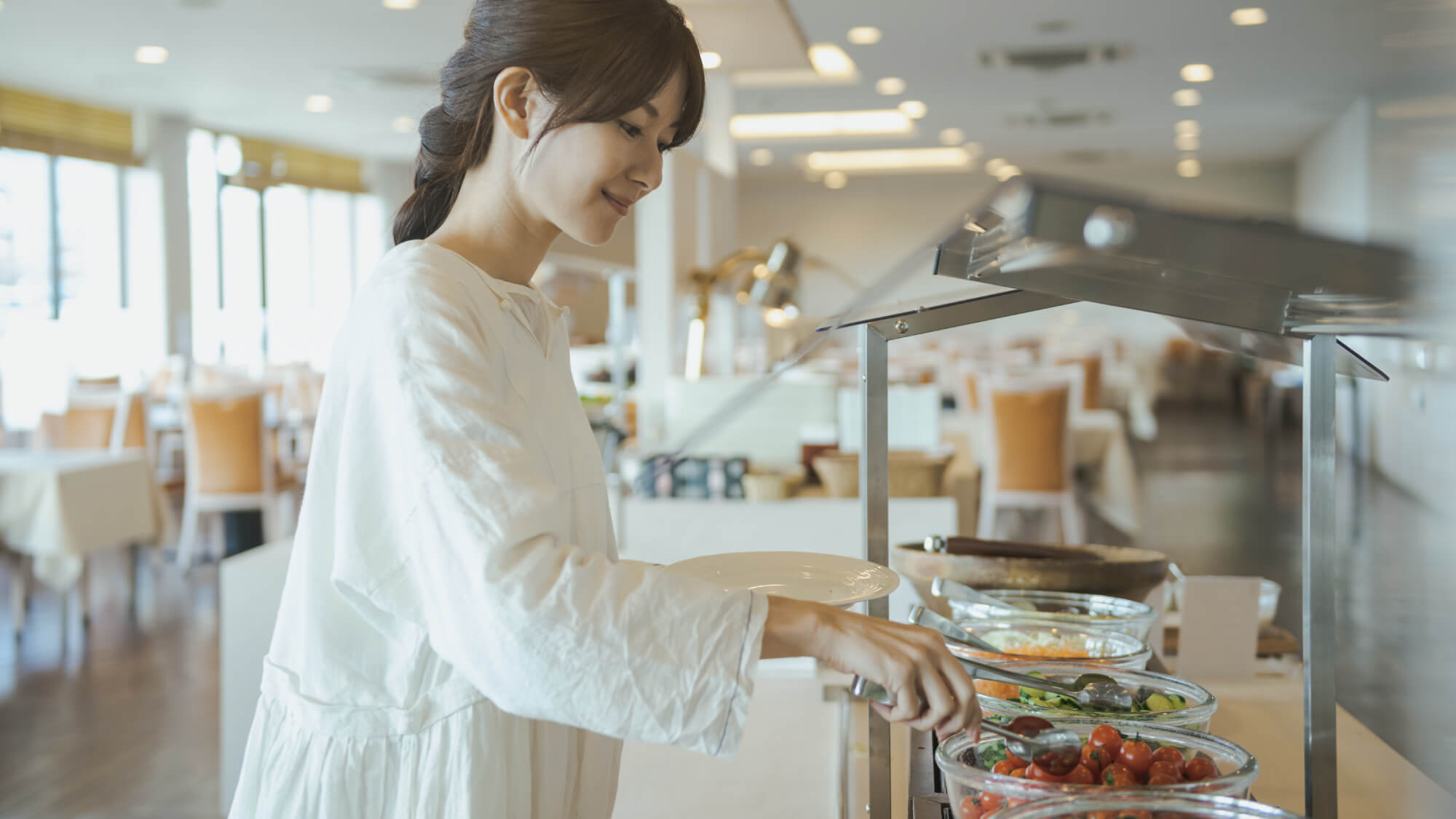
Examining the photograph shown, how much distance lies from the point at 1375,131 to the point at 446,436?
31.5ft

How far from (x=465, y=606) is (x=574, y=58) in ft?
1.22

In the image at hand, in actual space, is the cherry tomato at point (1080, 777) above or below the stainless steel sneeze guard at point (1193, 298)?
below

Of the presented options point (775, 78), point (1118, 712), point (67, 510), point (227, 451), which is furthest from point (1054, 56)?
point (1118, 712)

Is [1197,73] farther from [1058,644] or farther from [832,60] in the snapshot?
[1058,644]

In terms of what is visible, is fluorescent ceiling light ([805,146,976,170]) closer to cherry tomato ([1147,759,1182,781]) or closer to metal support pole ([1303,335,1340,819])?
metal support pole ([1303,335,1340,819])

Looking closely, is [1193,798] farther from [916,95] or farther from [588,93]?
[916,95]

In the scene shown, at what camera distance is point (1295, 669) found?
1.38m

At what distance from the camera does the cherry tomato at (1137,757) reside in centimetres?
72

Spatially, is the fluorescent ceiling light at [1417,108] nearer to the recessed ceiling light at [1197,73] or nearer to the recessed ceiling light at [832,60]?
the recessed ceiling light at [1197,73]

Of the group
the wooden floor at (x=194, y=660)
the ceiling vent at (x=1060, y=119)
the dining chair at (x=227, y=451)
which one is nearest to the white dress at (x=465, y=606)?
the wooden floor at (x=194, y=660)

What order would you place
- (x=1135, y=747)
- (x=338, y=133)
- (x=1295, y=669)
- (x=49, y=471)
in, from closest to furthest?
1. (x=1135, y=747)
2. (x=1295, y=669)
3. (x=49, y=471)
4. (x=338, y=133)

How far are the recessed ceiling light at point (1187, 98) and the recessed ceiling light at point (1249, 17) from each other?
193 centimetres

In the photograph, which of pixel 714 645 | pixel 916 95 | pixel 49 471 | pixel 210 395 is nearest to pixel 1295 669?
pixel 714 645

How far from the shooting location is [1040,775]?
0.70 meters
